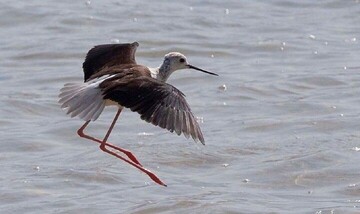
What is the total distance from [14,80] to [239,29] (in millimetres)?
3393

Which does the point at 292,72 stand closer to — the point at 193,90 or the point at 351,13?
the point at 193,90

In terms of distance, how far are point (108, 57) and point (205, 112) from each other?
6.20ft

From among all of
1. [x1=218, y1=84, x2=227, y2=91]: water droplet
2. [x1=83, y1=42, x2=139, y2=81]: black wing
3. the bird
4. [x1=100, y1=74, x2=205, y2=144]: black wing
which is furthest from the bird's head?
[x1=218, y1=84, x2=227, y2=91]: water droplet

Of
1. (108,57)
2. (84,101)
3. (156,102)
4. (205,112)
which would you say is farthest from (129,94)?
(205,112)

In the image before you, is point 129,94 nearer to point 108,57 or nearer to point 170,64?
point 108,57

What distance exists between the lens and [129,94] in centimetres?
824

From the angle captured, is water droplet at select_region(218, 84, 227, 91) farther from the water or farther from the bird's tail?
the bird's tail

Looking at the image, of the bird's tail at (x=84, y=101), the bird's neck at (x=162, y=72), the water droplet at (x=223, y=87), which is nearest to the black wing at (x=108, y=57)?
the bird's neck at (x=162, y=72)

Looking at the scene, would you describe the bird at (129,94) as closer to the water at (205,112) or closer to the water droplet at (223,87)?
the water at (205,112)

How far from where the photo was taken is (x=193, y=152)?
10.0 meters

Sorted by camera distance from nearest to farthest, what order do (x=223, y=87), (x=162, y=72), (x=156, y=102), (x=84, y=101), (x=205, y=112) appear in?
(x=156, y=102), (x=84, y=101), (x=162, y=72), (x=205, y=112), (x=223, y=87)

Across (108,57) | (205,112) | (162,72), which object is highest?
(108,57)

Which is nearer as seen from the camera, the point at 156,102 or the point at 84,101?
the point at 156,102

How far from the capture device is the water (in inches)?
353
